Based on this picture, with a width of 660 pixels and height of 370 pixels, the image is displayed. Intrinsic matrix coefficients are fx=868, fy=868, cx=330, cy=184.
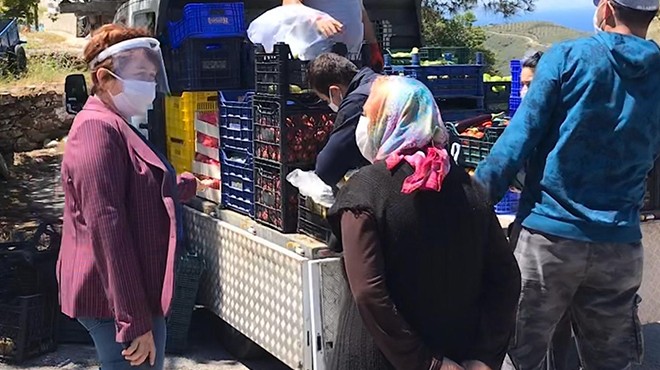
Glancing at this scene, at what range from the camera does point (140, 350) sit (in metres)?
2.85

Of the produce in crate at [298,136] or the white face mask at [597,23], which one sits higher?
the white face mask at [597,23]

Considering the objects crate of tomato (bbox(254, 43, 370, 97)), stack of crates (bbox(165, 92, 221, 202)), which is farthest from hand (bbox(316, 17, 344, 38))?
stack of crates (bbox(165, 92, 221, 202))

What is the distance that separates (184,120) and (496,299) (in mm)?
3552

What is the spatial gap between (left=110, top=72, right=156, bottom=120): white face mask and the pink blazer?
0.06 m

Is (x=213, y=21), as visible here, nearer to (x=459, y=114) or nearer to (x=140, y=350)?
(x=459, y=114)

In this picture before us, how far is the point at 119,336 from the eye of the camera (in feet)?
9.17

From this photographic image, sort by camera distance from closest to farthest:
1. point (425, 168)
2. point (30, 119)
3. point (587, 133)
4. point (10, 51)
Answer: point (425, 168) < point (587, 133) < point (30, 119) < point (10, 51)

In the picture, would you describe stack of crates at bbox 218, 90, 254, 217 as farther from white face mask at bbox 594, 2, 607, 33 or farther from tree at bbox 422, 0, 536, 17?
tree at bbox 422, 0, 536, 17

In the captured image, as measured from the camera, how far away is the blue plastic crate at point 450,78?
5.64 metres

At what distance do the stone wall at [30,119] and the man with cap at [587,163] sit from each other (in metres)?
9.06

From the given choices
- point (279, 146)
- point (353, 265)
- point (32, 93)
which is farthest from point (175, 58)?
point (32, 93)

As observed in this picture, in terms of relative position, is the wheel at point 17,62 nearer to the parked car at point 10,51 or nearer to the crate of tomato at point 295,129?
the parked car at point 10,51

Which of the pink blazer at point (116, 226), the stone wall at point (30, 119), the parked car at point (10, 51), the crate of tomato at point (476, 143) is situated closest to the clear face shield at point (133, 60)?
the pink blazer at point (116, 226)

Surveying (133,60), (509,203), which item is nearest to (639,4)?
(509,203)
